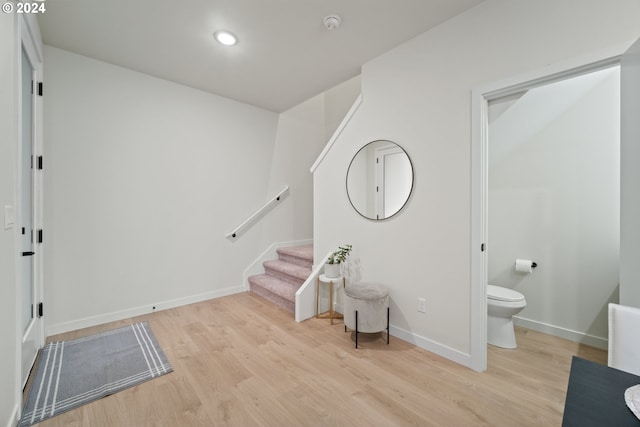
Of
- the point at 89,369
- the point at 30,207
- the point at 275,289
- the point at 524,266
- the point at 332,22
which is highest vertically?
the point at 332,22

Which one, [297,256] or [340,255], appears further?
[297,256]

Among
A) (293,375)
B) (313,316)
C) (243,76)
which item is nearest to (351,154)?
(243,76)

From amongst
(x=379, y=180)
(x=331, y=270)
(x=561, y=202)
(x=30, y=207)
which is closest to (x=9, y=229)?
(x=30, y=207)

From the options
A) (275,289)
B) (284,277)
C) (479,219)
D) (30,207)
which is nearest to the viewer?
(479,219)

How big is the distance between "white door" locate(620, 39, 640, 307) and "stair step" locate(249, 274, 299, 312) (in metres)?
2.57

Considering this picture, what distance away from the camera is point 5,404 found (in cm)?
134

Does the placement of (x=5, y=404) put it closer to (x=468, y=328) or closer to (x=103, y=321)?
(x=103, y=321)

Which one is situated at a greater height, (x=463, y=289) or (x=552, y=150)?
(x=552, y=150)

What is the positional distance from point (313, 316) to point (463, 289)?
5.15 feet

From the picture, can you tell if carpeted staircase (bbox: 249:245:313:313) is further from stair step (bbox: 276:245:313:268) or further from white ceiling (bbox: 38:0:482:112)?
white ceiling (bbox: 38:0:482:112)

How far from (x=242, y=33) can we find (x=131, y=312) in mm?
2979

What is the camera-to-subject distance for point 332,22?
2.10 metres

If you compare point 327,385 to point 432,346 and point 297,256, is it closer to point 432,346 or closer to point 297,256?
point 432,346

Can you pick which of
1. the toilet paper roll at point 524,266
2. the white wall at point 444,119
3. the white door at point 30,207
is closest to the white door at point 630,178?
the white wall at point 444,119
